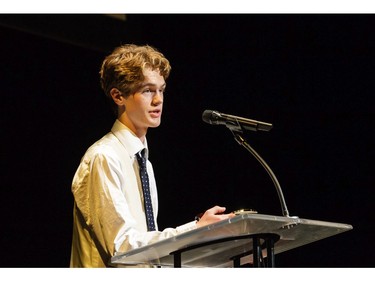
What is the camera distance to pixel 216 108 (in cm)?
477

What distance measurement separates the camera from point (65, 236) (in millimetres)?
4344

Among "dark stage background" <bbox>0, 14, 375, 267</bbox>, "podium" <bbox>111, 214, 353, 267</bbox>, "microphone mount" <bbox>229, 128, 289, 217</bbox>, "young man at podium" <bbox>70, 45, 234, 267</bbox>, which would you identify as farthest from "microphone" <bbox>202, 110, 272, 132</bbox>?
"dark stage background" <bbox>0, 14, 375, 267</bbox>

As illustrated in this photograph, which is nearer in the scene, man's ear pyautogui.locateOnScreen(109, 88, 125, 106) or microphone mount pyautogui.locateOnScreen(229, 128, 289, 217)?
microphone mount pyautogui.locateOnScreen(229, 128, 289, 217)

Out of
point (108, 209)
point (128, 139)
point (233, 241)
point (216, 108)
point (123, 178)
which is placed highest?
point (216, 108)

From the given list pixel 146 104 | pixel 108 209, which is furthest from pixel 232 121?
pixel 108 209

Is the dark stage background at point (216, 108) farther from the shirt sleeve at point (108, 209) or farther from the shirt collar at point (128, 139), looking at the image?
the shirt sleeve at point (108, 209)

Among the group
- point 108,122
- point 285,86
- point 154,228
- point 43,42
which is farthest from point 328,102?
point 154,228

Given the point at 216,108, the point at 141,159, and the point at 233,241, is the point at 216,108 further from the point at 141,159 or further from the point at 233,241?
the point at 233,241

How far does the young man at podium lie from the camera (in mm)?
2557

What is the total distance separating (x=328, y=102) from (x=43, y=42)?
1891 mm

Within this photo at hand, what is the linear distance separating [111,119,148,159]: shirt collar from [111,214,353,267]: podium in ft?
1.88

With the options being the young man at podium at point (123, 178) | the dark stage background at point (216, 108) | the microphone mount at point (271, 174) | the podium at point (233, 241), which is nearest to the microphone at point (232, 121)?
the microphone mount at point (271, 174)

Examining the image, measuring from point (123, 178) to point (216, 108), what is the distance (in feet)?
6.87

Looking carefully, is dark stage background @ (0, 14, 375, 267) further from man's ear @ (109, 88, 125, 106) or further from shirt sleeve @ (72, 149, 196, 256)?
shirt sleeve @ (72, 149, 196, 256)
